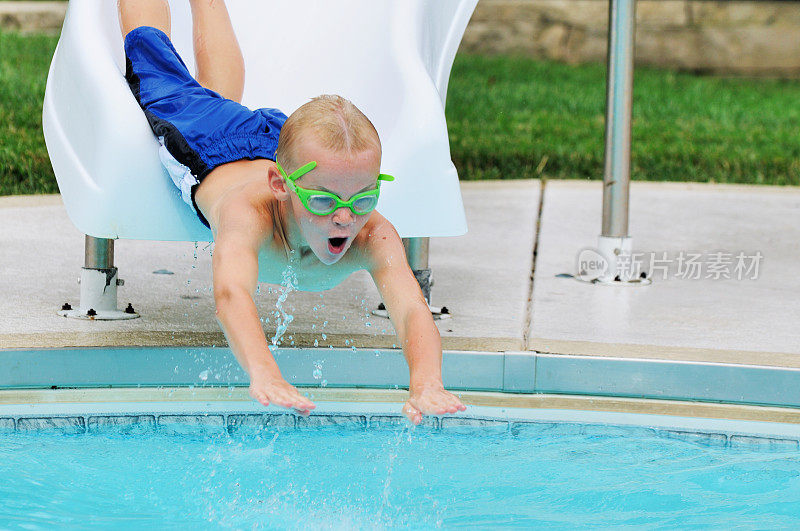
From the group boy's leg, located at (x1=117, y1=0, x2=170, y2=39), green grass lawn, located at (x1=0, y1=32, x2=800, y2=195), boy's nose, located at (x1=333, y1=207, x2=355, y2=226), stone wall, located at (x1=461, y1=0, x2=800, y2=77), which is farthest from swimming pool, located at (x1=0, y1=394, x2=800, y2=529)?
stone wall, located at (x1=461, y1=0, x2=800, y2=77)

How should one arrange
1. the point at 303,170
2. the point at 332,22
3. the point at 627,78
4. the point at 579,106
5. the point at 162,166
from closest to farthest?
1. the point at 303,170
2. the point at 162,166
3. the point at 627,78
4. the point at 332,22
5. the point at 579,106

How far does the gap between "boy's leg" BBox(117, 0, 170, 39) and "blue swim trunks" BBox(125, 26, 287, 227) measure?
0.44 feet

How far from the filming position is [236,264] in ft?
7.83

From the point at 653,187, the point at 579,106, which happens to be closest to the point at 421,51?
the point at 653,187

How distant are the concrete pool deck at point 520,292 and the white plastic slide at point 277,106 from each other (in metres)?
0.35

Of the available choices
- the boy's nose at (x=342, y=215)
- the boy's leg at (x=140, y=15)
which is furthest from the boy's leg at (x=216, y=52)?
the boy's nose at (x=342, y=215)

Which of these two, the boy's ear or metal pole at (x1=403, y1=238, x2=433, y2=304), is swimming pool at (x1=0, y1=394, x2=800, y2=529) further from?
the boy's ear

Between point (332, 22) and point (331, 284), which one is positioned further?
point (332, 22)

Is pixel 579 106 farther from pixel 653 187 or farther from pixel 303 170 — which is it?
pixel 303 170

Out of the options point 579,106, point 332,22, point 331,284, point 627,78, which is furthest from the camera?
point 579,106

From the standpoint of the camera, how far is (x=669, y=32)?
34.9 feet

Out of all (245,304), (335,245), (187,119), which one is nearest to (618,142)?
(187,119)

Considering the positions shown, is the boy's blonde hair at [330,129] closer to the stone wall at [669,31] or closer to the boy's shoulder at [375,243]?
the boy's shoulder at [375,243]

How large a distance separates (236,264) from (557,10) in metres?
8.73
